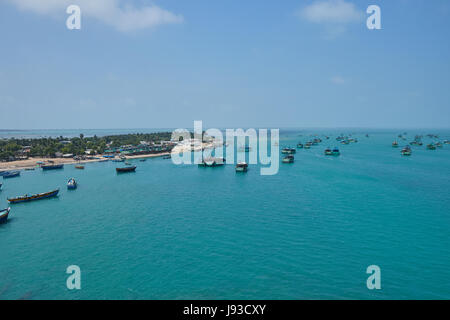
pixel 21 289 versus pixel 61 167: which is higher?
pixel 61 167

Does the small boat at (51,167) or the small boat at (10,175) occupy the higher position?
the small boat at (51,167)

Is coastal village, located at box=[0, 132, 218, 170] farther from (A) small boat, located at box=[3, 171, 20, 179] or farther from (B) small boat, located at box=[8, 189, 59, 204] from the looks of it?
(B) small boat, located at box=[8, 189, 59, 204]

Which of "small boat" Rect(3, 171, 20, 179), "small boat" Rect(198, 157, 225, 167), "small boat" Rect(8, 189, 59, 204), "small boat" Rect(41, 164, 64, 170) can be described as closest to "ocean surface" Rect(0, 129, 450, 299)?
"small boat" Rect(8, 189, 59, 204)

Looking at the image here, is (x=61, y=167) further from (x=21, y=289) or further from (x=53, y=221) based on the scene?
(x=21, y=289)

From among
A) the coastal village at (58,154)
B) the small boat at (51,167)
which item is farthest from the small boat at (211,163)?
the small boat at (51,167)

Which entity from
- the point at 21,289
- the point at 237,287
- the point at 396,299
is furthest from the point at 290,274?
the point at 21,289

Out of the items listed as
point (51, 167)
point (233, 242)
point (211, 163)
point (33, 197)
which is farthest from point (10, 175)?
point (233, 242)

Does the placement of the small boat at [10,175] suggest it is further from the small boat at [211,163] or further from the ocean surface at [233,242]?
the small boat at [211,163]

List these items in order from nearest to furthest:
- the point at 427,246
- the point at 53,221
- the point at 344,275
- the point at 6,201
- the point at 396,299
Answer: the point at 396,299
the point at 344,275
the point at 427,246
the point at 53,221
the point at 6,201
